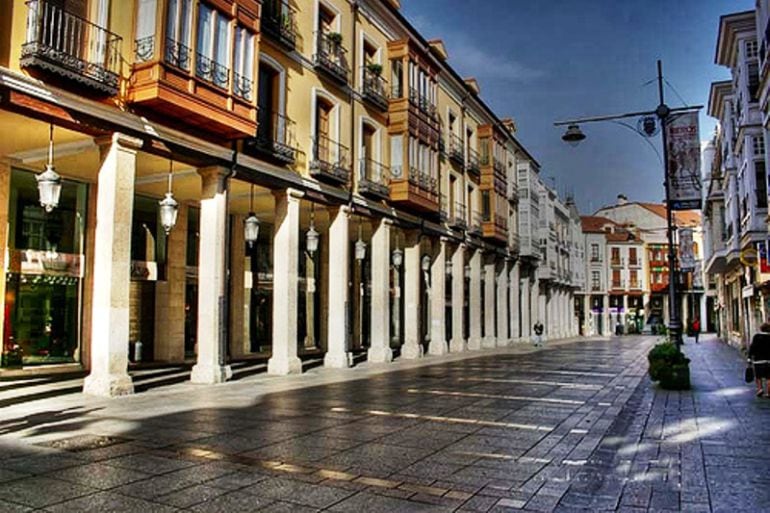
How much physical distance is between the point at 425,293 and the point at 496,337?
7367mm

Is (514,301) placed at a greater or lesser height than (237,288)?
lesser

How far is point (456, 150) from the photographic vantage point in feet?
109

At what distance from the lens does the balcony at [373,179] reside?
2347 cm

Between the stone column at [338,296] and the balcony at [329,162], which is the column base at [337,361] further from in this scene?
the balcony at [329,162]

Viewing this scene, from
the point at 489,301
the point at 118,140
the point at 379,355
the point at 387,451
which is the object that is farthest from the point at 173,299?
the point at 489,301

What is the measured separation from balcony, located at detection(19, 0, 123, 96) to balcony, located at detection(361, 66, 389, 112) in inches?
458

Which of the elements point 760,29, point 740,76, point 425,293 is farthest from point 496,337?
point 760,29

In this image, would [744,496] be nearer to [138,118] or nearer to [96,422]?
[96,422]

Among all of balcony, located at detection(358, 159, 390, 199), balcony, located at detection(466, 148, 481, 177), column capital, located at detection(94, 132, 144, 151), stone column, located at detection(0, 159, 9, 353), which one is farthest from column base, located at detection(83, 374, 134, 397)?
balcony, located at detection(466, 148, 481, 177)

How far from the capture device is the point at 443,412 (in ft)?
37.6

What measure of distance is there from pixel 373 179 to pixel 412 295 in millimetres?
5907

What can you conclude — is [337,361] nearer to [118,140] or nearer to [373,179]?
[373,179]

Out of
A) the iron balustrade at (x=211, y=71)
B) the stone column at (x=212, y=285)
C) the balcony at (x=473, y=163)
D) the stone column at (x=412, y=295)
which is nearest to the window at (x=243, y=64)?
the iron balustrade at (x=211, y=71)

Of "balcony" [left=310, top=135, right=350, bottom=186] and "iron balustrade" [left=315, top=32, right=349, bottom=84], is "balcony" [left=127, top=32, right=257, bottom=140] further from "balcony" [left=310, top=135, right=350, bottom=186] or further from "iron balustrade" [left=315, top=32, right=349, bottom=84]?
"iron balustrade" [left=315, top=32, right=349, bottom=84]
